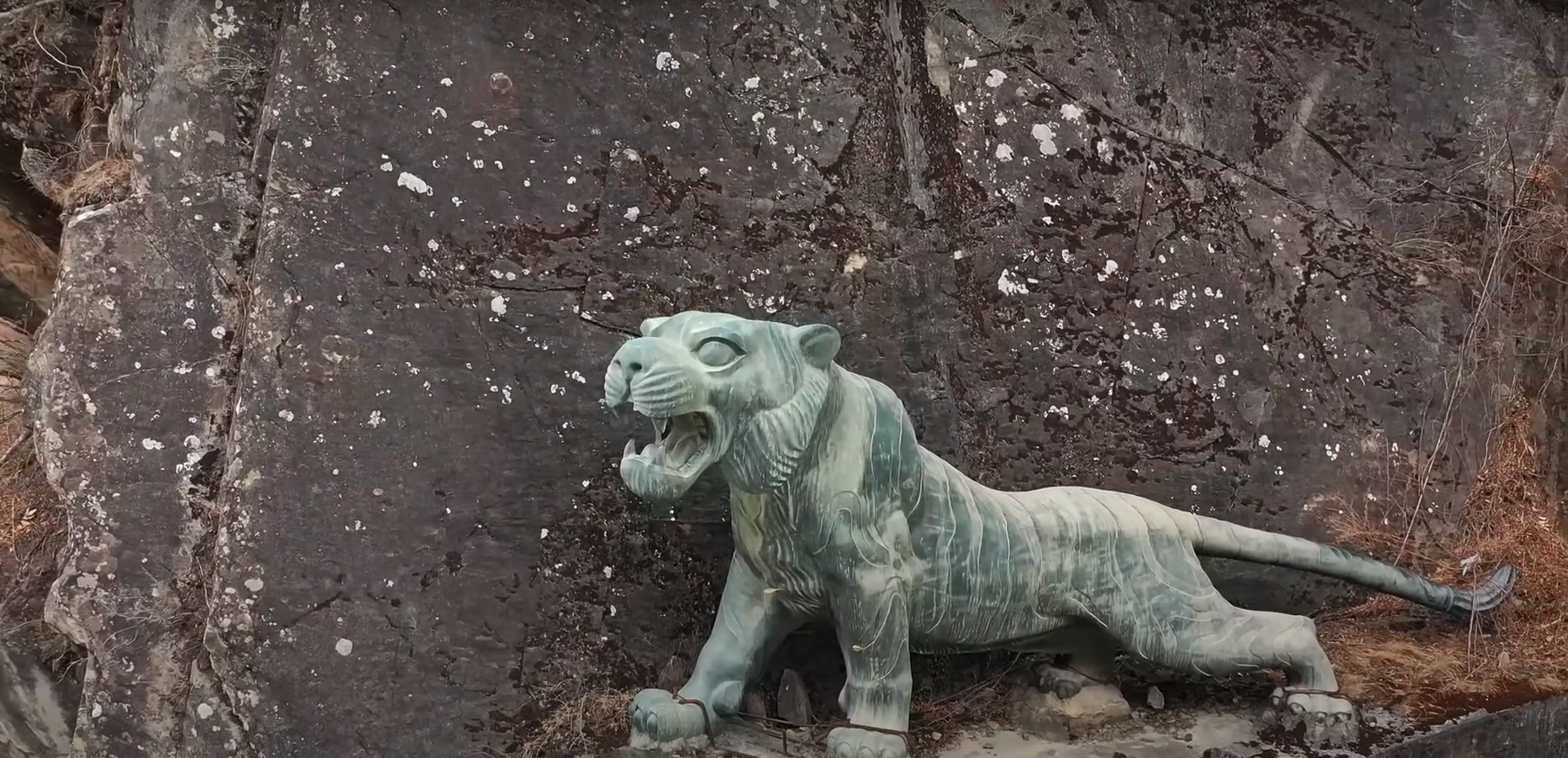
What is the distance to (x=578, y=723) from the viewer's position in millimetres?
1838

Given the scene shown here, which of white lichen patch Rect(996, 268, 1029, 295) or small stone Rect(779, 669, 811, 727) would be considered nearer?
small stone Rect(779, 669, 811, 727)

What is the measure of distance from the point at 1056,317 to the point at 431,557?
136 cm

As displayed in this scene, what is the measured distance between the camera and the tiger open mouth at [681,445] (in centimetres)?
153

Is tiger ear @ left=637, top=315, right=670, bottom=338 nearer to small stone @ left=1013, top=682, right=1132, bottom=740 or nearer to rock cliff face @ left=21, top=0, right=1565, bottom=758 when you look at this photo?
rock cliff face @ left=21, top=0, right=1565, bottom=758

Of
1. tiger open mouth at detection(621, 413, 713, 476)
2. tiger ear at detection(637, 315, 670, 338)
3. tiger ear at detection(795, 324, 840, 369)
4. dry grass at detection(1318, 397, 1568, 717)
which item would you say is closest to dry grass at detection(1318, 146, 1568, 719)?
dry grass at detection(1318, 397, 1568, 717)

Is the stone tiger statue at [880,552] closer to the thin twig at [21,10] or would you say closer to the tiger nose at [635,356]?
the tiger nose at [635,356]

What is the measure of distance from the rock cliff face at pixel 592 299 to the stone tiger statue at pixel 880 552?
0.85 feet

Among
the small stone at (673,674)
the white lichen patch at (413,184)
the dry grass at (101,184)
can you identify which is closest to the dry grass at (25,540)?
the dry grass at (101,184)

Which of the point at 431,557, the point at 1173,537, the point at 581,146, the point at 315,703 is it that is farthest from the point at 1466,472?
the point at 315,703

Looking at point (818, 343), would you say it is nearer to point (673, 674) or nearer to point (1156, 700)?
point (673, 674)

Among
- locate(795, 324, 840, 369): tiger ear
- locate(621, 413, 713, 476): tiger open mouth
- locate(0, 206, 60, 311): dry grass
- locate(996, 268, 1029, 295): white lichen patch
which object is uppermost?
locate(996, 268, 1029, 295): white lichen patch

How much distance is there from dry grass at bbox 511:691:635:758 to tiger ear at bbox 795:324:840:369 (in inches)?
26.9

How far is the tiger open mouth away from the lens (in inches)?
60.4

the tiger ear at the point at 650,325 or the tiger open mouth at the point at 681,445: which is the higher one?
the tiger ear at the point at 650,325
